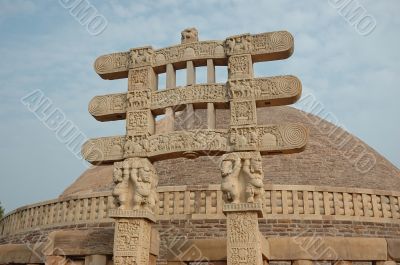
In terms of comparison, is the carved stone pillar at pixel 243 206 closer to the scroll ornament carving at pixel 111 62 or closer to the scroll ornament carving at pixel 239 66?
the scroll ornament carving at pixel 239 66

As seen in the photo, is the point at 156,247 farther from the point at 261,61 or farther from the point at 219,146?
the point at 261,61

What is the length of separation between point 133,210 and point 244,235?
1.74 meters

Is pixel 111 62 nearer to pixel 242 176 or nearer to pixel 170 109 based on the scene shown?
pixel 170 109

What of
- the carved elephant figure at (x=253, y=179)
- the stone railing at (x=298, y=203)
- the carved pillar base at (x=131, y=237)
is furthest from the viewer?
the stone railing at (x=298, y=203)

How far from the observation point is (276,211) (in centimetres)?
924

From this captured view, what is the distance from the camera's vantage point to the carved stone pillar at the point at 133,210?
6.22 m

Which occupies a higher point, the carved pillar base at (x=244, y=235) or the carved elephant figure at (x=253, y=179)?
the carved elephant figure at (x=253, y=179)

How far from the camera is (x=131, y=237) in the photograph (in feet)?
20.6

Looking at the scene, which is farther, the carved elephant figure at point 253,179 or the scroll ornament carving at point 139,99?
the scroll ornament carving at point 139,99

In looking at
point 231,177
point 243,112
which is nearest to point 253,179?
point 231,177

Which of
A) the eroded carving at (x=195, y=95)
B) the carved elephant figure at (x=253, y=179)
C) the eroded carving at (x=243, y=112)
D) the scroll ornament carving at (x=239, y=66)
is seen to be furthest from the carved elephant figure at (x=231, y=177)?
the scroll ornament carving at (x=239, y=66)

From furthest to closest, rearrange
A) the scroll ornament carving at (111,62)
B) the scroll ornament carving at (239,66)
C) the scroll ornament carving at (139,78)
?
1. the scroll ornament carving at (111,62)
2. the scroll ornament carving at (139,78)
3. the scroll ornament carving at (239,66)

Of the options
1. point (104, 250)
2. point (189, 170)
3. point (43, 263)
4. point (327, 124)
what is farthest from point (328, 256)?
point (327, 124)

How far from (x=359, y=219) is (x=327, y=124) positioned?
941 cm
